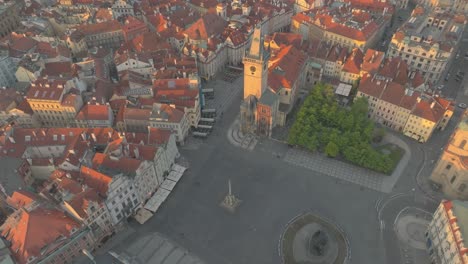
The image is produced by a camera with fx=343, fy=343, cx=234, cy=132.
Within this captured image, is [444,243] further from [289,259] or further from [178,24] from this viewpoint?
[178,24]

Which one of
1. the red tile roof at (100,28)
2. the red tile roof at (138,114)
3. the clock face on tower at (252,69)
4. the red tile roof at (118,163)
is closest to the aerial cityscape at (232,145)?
the clock face on tower at (252,69)

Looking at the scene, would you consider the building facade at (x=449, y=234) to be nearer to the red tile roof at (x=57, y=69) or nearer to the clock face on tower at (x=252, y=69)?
the clock face on tower at (x=252, y=69)

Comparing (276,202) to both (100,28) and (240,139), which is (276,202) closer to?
(240,139)

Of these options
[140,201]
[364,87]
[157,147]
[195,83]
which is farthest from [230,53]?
[140,201]

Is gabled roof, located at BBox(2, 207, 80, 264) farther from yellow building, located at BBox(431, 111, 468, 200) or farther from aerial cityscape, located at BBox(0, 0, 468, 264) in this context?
yellow building, located at BBox(431, 111, 468, 200)

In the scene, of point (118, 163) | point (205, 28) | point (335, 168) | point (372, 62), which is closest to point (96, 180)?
point (118, 163)
